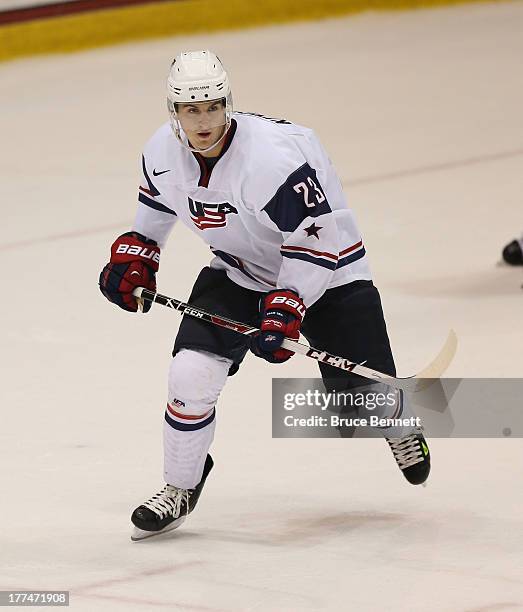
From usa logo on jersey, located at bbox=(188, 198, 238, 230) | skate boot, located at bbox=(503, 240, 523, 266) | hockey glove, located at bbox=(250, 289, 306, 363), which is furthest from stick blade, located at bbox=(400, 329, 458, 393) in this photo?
skate boot, located at bbox=(503, 240, 523, 266)

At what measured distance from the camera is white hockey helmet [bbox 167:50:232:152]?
348 cm

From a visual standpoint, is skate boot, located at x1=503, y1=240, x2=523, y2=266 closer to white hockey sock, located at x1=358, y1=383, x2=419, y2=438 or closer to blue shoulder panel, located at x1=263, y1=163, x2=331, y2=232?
white hockey sock, located at x1=358, y1=383, x2=419, y2=438

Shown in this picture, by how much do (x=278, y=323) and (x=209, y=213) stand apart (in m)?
0.32

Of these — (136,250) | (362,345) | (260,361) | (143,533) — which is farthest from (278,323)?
(260,361)

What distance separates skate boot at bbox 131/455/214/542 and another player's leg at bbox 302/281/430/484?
0.41 metres

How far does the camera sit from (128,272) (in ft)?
12.1

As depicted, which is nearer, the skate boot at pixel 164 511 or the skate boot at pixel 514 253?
the skate boot at pixel 164 511

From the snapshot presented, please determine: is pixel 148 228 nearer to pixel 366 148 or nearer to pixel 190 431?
pixel 190 431

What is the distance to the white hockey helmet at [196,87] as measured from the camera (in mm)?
3482

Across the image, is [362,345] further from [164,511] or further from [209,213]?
[164,511]

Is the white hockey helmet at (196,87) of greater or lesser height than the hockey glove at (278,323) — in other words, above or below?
above

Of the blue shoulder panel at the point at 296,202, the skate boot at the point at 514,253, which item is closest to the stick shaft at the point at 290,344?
the blue shoulder panel at the point at 296,202

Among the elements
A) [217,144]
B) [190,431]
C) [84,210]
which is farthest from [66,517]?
[84,210]

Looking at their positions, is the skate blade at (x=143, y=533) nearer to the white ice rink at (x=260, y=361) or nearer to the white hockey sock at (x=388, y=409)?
the white ice rink at (x=260, y=361)
